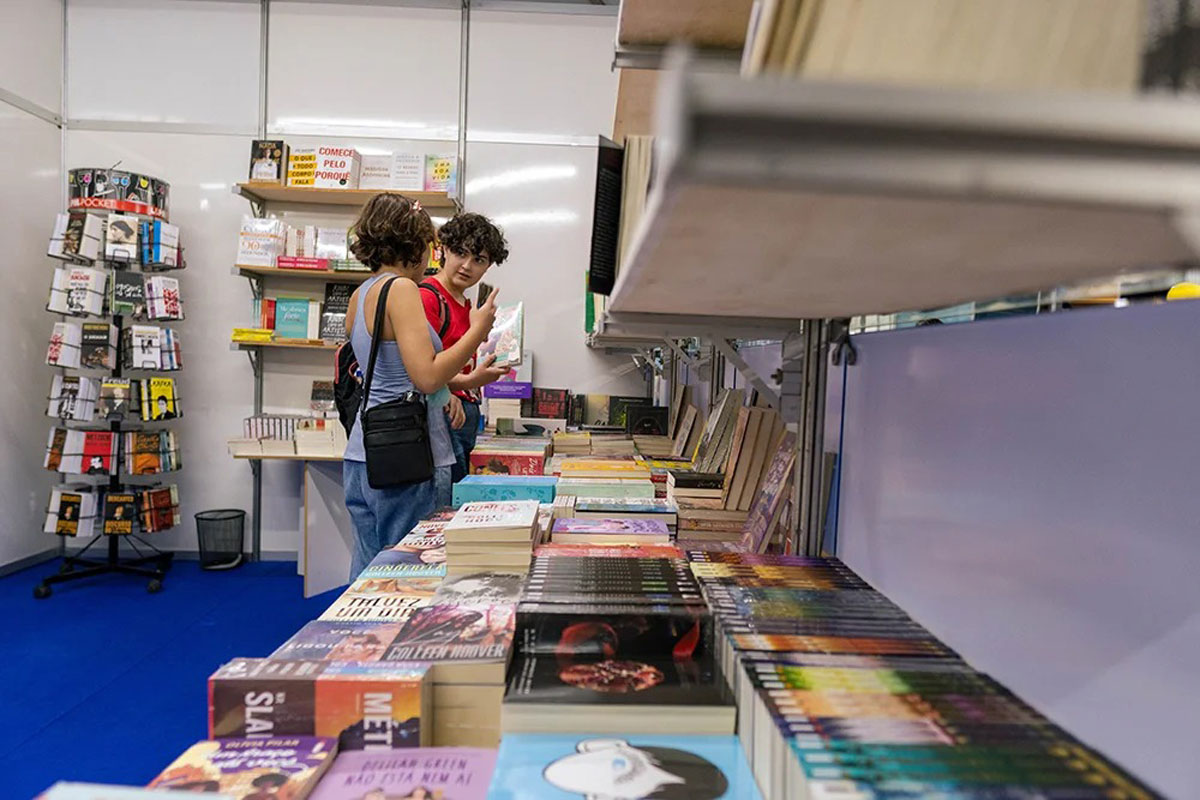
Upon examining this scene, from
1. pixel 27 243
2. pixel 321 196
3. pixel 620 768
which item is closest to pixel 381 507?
pixel 620 768

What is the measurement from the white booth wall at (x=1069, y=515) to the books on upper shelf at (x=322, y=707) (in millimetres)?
708

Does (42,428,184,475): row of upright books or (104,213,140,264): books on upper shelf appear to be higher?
(104,213,140,264): books on upper shelf

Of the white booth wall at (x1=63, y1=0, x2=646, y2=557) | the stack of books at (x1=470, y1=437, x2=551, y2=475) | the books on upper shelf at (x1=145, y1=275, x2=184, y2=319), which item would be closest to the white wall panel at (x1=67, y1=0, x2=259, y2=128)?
the white booth wall at (x1=63, y1=0, x2=646, y2=557)

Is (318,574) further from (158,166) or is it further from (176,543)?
(158,166)

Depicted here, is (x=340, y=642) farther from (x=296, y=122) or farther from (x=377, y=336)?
(x=296, y=122)

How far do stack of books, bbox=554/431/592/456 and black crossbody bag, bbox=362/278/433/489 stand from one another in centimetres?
130

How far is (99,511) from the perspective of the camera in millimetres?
4168

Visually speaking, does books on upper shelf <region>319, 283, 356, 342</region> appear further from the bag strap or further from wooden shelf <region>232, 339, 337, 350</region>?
the bag strap

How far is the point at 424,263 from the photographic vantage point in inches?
81.9

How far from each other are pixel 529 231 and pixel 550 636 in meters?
3.97

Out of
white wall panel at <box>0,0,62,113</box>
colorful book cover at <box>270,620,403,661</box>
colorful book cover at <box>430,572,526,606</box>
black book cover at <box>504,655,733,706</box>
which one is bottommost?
colorful book cover at <box>270,620,403,661</box>

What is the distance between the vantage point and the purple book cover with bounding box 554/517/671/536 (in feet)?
5.42

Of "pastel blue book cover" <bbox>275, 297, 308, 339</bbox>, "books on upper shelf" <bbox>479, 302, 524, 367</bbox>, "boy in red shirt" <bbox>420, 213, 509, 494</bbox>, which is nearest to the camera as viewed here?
"boy in red shirt" <bbox>420, 213, 509, 494</bbox>

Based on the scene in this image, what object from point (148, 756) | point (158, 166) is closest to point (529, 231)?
point (158, 166)
